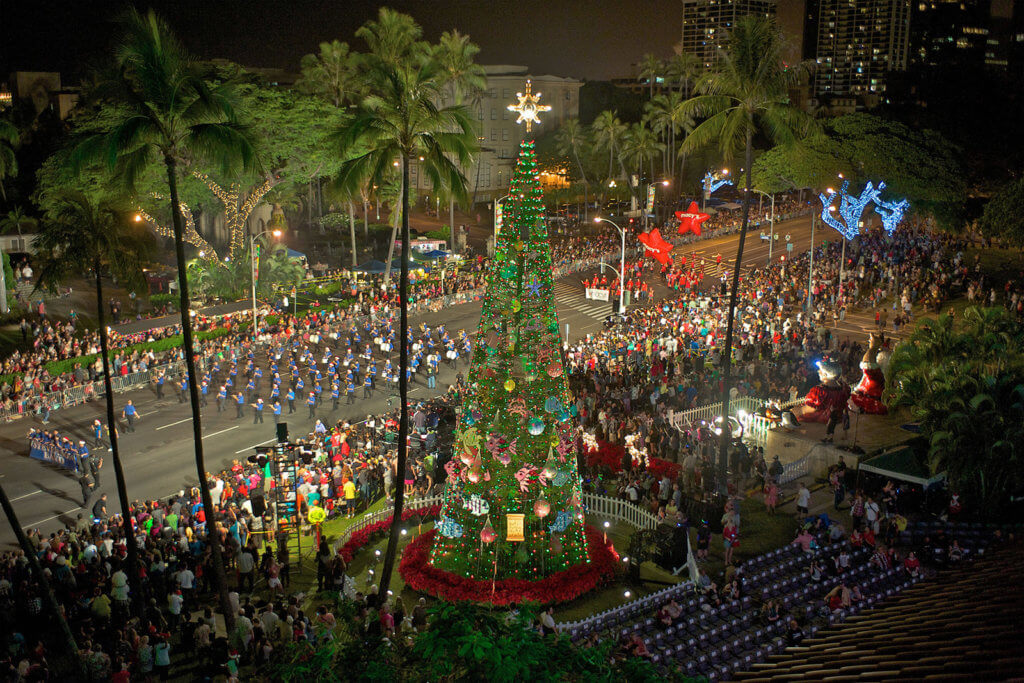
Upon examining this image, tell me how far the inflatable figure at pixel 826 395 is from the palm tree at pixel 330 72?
44.8 metres

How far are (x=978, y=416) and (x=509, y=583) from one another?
11857 mm

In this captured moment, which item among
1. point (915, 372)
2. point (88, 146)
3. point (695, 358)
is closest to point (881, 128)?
point (695, 358)

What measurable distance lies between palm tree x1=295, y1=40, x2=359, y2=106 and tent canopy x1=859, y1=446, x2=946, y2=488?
49.2m

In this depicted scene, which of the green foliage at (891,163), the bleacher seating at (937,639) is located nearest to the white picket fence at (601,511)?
the bleacher seating at (937,639)

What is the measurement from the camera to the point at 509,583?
16.4 m

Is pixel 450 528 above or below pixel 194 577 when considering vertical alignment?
above

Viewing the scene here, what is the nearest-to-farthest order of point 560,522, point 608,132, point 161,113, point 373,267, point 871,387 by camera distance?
point 161,113 < point 560,522 < point 871,387 < point 373,267 < point 608,132

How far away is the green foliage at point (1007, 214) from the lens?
39.5 meters

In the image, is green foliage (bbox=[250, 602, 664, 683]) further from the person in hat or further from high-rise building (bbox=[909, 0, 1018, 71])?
high-rise building (bbox=[909, 0, 1018, 71])

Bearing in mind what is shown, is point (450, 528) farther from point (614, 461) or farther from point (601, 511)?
point (614, 461)

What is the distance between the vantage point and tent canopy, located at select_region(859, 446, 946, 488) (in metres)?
20.3

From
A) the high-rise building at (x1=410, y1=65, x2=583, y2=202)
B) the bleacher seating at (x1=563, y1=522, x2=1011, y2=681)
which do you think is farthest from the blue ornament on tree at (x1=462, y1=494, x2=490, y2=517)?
the high-rise building at (x1=410, y1=65, x2=583, y2=202)

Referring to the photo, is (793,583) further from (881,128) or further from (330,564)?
(881,128)

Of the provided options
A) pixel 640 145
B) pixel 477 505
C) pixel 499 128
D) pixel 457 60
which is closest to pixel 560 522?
pixel 477 505
